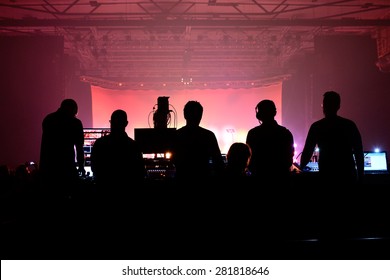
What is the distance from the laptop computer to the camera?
19.2 feet

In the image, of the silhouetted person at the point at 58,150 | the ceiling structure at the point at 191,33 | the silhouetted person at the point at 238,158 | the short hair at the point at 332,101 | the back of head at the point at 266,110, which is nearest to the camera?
the silhouetted person at the point at 238,158

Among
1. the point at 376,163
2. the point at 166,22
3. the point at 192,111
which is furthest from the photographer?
the point at 166,22

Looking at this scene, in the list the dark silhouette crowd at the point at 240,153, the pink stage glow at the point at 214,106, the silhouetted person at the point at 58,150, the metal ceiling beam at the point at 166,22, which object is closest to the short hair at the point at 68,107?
the silhouetted person at the point at 58,150

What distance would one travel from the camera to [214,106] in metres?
16.8

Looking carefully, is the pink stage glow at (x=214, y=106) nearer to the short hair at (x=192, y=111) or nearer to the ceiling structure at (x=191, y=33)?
the ceiling structure at (x=191, y=33)

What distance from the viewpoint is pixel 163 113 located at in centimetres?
464

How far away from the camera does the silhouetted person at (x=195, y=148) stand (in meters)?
3.24

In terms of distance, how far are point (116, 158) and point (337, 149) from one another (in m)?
1.99

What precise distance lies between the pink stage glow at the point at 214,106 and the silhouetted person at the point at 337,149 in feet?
40.6

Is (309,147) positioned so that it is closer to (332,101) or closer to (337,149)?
(337,149)

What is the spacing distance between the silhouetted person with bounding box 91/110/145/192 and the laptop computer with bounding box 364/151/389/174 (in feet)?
13.3

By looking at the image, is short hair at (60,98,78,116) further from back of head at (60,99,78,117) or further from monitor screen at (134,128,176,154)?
monitor screen at (134,128,176,154)

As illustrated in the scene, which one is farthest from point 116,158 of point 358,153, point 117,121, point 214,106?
point 214,106

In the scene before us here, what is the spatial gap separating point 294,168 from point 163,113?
6.38 ft
